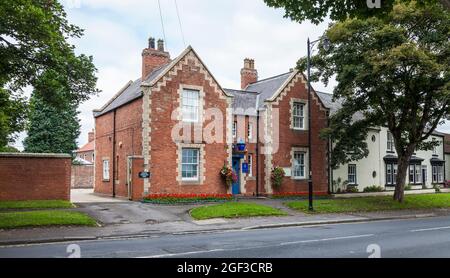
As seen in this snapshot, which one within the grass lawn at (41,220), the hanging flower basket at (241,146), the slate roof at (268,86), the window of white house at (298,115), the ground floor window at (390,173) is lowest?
the grass lawn at (41,220)

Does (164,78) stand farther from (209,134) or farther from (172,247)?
(172,247)

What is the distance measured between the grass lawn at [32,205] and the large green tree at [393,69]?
1652 centimetres

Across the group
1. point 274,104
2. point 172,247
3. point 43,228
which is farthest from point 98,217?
point 274,104

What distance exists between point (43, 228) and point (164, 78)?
1275 centimetres

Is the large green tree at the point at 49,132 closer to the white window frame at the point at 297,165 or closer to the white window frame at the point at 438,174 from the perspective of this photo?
the white window frame at the point at 297,165

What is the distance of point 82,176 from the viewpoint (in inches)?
1882

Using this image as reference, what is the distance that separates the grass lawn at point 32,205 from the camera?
19942mm

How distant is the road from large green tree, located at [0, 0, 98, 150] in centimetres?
640

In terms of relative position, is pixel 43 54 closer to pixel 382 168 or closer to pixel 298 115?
pixel 298 115

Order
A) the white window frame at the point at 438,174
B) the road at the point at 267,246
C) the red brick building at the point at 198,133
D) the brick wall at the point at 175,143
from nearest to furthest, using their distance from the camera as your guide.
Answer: the road at the point at 267,246 → the brick wall at the point at 175,143 → the red brick building at the point at 198,133 → the white window frame at the point at 438,174

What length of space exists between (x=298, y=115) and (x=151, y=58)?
11708mm

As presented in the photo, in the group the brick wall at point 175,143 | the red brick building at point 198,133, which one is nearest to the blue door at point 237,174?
the red brick building at point 198,133

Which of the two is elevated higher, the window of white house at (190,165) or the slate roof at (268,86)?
the slate roof at (268,86)

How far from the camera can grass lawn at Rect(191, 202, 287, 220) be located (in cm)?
1991
